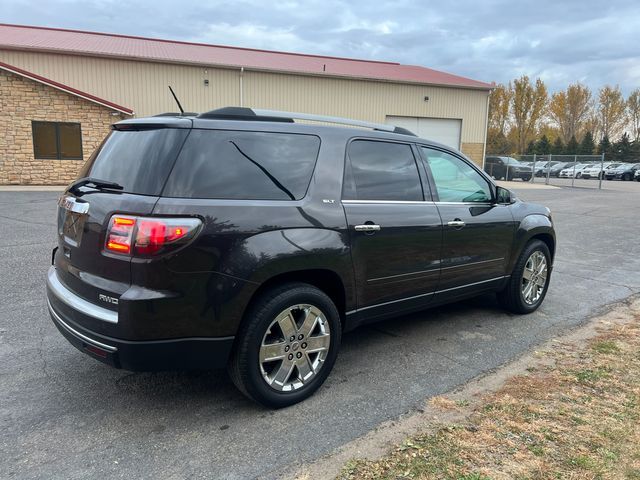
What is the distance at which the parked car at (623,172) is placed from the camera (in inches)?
1539

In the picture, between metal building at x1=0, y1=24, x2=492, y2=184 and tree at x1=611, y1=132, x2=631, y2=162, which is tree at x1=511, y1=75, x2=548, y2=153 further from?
metal building at x1=0, y1=24, x2=492, y2=184

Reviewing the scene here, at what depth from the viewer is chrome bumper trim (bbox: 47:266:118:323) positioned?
9.08 ft

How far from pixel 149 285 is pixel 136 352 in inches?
14.9

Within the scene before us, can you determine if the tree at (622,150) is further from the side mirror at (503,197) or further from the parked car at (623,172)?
the side mirror at (503,197)

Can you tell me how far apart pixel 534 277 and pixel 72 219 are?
4393mm

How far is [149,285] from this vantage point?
2.68 m

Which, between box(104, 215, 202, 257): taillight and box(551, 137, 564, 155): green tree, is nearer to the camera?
box(104, 215, 202, 257): taillight

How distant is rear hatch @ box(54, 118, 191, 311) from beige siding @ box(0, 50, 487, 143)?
66.7 ft

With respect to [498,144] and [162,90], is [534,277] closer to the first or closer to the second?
[162,90]

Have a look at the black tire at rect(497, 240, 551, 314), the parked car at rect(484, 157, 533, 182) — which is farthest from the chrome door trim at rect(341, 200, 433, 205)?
the parked car at rect(484, 157, 533, 182)

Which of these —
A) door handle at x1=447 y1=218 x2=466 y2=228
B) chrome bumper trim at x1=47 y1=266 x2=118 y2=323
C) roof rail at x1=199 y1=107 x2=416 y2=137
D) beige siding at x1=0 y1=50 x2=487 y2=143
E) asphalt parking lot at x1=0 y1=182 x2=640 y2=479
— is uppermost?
beige siding at x1=0 y1=50 x2=487 y2=143

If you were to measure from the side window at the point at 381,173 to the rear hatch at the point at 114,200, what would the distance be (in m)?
1.24

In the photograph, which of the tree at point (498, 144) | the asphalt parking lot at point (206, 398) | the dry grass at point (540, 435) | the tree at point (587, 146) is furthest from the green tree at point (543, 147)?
the dry grass at point (540, 435)

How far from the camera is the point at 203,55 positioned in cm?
2441
